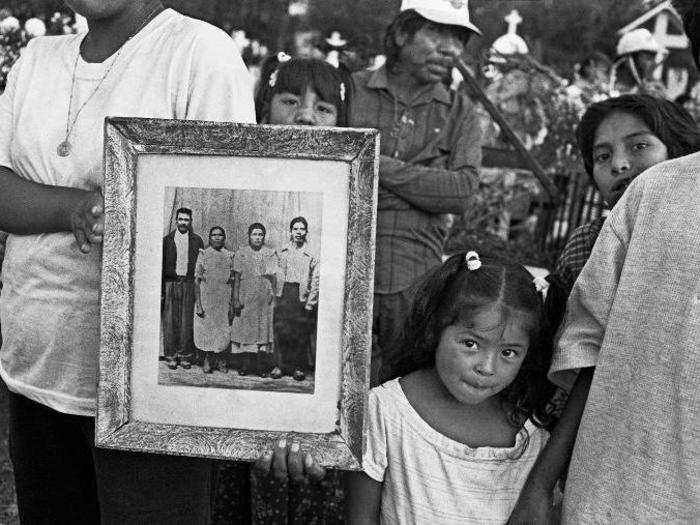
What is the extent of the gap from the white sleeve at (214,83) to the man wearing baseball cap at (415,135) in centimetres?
156

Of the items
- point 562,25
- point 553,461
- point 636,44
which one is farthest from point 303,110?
point 562,25

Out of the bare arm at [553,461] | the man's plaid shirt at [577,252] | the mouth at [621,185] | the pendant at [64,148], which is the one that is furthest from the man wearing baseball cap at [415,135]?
the pendant at [64,148]

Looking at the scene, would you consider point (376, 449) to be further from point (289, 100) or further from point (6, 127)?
point (289, 100)

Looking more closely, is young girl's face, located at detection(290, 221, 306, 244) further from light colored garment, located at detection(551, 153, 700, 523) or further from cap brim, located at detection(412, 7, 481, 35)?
cap brim, located at detection(412, 7, 481, 35)

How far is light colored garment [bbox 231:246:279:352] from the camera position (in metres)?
1.65

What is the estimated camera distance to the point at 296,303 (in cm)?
165

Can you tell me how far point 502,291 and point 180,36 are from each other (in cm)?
95

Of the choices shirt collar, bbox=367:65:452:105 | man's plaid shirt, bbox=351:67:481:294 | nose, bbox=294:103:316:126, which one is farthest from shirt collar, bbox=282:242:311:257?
shirt collar, bbox=367:65:452:105

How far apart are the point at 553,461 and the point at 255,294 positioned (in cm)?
73

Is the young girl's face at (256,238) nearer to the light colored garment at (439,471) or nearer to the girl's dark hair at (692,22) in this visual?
the light colored garment at (439,471)

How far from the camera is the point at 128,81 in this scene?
5.53ft

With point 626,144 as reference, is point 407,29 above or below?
above

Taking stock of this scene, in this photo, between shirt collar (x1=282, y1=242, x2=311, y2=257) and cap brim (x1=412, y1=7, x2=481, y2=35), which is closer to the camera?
shirt collar (x1=282, y1=242, x2=311, y2=257)

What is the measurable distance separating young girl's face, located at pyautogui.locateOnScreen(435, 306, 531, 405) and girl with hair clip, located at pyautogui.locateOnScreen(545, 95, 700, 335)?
28cm
